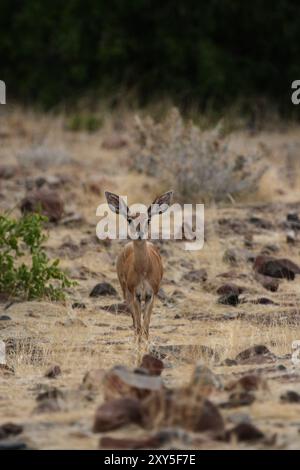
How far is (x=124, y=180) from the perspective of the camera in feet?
56.6

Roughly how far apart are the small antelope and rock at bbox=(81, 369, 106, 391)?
1893 millimetres

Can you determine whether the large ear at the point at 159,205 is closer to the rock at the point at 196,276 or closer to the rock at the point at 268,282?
the rock at the point at 268,282

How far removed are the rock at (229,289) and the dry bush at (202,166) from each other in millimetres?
4072

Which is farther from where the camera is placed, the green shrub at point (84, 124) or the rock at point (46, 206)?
the green shrub at point (84, 124)

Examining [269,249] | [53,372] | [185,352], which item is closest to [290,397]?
[53,372]

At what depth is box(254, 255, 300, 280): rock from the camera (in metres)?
12.2

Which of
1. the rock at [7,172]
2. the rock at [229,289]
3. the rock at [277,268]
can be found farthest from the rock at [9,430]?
the rock at [7,172]

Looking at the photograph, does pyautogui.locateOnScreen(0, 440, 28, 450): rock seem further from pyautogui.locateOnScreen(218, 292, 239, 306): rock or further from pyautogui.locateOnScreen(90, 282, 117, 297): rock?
pyautogui.locateOnScreen(90, 282, 117, 297): rock

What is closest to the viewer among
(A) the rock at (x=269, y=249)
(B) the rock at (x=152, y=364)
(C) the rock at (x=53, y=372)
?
(B) the rock at (x=152, y=364)

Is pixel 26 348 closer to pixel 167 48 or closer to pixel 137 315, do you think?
pixel 137 315

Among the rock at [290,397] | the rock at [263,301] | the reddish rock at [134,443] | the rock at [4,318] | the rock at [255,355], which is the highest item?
the rock at [263,301]

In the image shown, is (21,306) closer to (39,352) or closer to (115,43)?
(39,352)

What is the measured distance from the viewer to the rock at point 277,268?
39.9 feet
